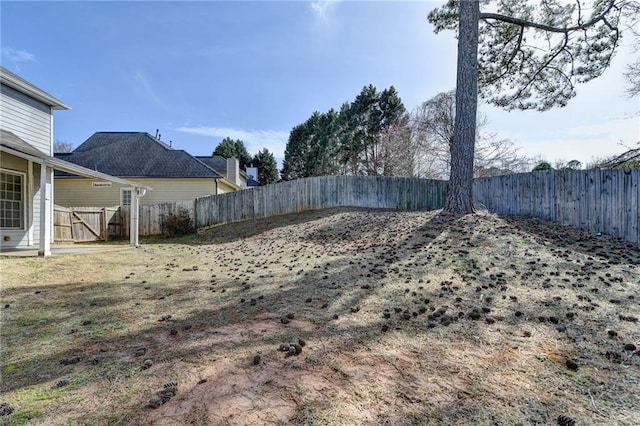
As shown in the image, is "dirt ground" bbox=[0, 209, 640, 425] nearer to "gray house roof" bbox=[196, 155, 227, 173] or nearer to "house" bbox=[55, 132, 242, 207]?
"house" bbox=[55, 132, 242, 207]

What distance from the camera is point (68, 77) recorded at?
1059 centimetres

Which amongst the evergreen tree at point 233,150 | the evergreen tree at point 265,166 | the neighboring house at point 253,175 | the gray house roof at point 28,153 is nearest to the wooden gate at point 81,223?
the gray house roof at point 28,153

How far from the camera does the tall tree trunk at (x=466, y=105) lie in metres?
6.83

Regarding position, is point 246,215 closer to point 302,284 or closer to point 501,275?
point 302,284

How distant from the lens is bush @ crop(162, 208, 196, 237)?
1362 cm

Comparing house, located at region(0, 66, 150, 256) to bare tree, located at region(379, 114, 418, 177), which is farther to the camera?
bare tree, located at region(379, 114, 418, 177)

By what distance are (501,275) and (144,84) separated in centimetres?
1443

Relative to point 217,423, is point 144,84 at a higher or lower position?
higher

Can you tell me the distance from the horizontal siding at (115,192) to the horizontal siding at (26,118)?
22.0 feet

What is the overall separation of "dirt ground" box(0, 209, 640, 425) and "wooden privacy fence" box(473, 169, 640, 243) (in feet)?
5.60

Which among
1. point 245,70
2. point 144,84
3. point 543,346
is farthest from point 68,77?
point 543,346

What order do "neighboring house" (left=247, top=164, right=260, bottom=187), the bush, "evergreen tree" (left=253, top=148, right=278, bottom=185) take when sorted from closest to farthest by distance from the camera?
1. the bush
2. "neighboring house" (left=247, top=164, right=260, bottom=187)
3. "evergreen tree" (left=253, top=148, right=278, bottom=185)

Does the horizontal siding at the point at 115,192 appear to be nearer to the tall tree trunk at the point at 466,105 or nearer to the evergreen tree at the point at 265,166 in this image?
the tall tree trunk at the point at 466,105

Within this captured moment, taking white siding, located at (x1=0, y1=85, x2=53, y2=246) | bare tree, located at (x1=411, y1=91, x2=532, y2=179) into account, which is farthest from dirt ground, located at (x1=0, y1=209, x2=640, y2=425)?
bare tree, located at (x1=411, y1=91, x2=532, y2=179)
